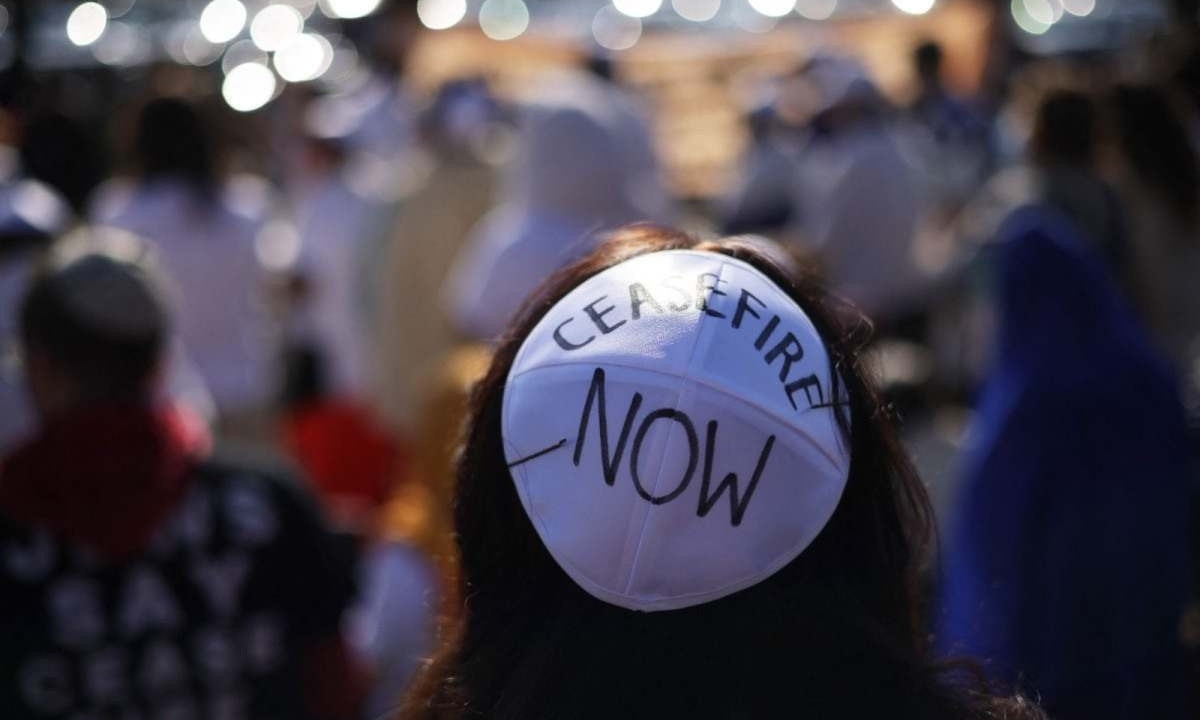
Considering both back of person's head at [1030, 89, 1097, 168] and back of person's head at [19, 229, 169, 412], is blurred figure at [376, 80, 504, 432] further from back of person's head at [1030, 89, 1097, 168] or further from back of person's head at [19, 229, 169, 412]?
back of person's head at [19, 229, 169, 412]

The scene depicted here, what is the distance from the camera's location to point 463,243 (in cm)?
561

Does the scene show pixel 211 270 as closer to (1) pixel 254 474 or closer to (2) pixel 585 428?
(1) pixel 254 474

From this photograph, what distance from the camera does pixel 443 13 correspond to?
39.2 ft

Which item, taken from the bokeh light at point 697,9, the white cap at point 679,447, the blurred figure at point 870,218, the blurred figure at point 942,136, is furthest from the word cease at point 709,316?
the bokeh light at point 697,9

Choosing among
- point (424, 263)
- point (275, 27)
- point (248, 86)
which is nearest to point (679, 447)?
point (424, 263)

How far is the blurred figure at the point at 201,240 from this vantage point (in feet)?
17.0

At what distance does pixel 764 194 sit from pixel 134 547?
566cm

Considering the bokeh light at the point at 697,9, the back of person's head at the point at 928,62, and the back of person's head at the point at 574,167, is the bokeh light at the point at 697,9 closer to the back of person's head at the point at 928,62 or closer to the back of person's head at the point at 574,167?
the back of person's head at the point at 928,62

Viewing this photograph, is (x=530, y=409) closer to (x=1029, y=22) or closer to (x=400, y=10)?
(x=400, y=10)

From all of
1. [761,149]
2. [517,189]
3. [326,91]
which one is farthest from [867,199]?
[326,91]

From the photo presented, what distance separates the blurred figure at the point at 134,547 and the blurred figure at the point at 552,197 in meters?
1.02

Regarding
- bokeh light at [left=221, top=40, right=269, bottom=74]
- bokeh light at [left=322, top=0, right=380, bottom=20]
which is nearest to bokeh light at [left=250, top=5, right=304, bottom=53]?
bokeh light at [left=221, top=40, right=269, bottom=74]

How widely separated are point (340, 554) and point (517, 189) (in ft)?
6.11

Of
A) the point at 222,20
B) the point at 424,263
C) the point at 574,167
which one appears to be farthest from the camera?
the point at 222,20
